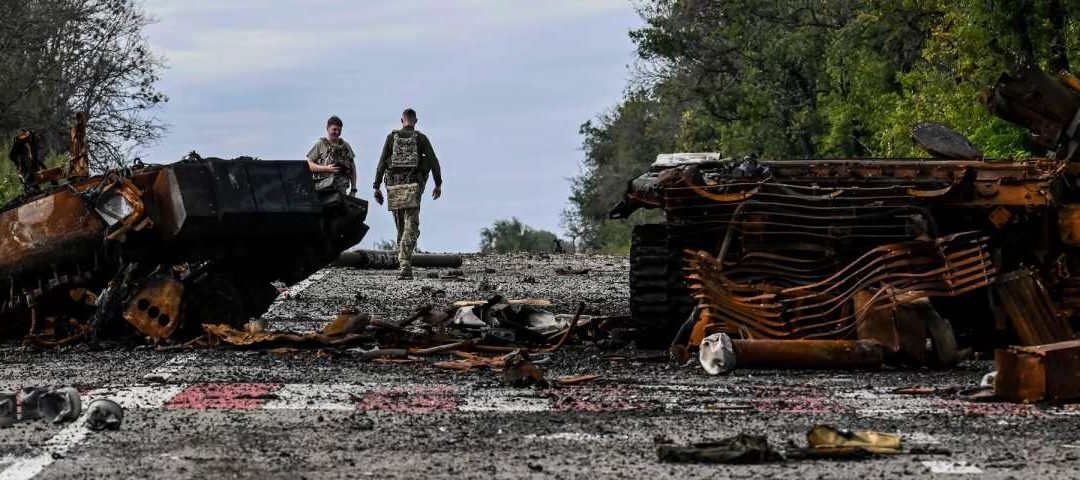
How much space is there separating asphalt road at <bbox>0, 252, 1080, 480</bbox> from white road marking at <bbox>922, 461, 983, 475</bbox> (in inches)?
0.4

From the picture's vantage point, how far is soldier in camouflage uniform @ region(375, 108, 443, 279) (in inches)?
981

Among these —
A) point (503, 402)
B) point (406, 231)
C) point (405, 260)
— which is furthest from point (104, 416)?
point (405, 260)

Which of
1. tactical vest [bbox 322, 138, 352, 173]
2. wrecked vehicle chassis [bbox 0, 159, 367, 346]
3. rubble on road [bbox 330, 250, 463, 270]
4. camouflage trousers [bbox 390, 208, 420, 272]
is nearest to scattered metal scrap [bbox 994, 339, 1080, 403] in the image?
wrecked vehicle chassis [bbox 0, 159, 367, 346]

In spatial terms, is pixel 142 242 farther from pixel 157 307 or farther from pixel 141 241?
pixel 157 307

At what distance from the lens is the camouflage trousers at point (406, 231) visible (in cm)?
2511

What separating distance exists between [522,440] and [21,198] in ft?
24.0

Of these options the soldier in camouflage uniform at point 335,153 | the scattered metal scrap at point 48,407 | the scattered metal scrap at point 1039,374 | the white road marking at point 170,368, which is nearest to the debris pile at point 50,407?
the scattered metal scrap at point 48,407

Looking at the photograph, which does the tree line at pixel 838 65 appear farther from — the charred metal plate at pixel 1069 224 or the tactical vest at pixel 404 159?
the charred metal plate at pixel 1069 224

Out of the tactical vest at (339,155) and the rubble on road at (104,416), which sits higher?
the tactical vest at (339,155)

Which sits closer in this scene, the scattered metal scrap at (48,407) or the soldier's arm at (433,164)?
the scattered metal scrap at (48,407)

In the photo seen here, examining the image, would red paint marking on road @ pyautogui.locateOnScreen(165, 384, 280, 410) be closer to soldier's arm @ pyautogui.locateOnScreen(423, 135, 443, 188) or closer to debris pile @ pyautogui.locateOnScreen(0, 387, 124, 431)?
debris pile @ pyautogui.locateOnScreen(0, 387, 124, 431)

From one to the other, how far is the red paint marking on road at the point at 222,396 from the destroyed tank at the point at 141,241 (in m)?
3.29

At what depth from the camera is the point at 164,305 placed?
48.5 feet

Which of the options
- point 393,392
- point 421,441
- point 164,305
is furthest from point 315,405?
point 164,305
